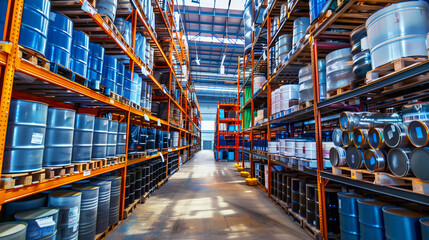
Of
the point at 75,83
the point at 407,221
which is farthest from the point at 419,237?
the point at 75,83

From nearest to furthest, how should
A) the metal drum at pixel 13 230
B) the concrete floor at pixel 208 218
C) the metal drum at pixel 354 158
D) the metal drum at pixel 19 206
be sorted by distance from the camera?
the metal drum at pixel 13 230
the metal drum at pixel 19 206
the metal drum at pixel 354 158
the concrete floor at pixel 208 218

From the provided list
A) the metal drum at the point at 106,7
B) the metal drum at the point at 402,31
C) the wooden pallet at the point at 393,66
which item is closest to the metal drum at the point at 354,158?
the wooden pallet at the point at 393,66

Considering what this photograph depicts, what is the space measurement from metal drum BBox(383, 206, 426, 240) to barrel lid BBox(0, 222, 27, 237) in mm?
3105

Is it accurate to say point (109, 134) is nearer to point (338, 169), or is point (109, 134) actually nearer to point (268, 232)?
point (268, 232)

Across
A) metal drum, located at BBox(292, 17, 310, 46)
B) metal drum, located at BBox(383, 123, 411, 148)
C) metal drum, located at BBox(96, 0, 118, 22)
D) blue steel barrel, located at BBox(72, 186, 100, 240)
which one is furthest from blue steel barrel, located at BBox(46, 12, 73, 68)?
metal drum, located at BBox(292, 17, 310, 46)

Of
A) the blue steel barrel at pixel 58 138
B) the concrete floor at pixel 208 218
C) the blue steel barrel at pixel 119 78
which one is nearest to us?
the blue steel barrel at pixel 58 138

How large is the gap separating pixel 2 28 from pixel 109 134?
5.79 feet

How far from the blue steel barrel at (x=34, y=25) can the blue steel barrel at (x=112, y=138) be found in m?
1.47

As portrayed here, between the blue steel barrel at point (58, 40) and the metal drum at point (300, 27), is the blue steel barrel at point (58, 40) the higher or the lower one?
the lower one

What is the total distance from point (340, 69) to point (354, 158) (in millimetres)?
1175

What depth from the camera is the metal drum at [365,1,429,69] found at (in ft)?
5.80

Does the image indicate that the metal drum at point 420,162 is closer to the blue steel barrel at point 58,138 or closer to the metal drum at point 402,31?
the metal drum at point 402,31

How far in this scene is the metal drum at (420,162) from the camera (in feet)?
4.88

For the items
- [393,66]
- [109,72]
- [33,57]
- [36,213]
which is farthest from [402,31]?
[36,213]
